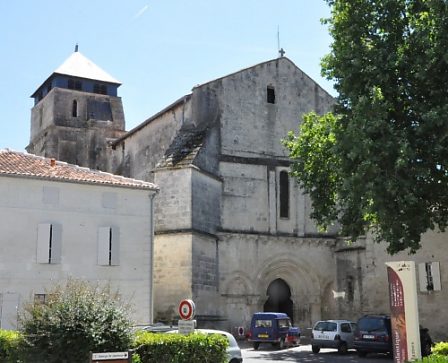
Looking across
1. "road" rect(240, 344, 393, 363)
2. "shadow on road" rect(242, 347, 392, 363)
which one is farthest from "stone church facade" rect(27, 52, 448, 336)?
"shadow on road" rect(242, 347, 392, 363)

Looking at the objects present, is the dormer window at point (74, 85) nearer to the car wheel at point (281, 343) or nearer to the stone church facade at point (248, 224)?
the stone church facade at point (248, 224)

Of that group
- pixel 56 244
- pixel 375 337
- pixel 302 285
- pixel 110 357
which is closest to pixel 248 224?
pixel 302 285

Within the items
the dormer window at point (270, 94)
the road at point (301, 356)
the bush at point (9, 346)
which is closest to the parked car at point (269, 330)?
the road at point (301, 356)

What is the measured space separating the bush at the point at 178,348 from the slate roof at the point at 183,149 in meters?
13.9

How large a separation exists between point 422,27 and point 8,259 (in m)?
13.9

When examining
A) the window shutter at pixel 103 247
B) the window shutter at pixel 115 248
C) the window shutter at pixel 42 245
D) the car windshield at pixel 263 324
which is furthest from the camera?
the car windshield at pixel 263 324

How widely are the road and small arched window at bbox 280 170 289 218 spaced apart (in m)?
6.63

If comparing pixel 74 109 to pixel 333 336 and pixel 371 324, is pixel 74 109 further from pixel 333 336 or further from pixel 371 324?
pixel 371 324

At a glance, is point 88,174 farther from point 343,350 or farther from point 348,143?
point 343,350

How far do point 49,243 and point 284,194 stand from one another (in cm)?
1204

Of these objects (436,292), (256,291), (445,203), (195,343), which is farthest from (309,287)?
(195,343)

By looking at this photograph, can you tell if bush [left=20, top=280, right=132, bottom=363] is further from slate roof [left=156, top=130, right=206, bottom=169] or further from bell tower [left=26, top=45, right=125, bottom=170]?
bell tower [left=26, top=45, right=125, bottom=170]

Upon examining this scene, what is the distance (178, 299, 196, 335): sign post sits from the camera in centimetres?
1059

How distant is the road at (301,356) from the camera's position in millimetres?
18516
